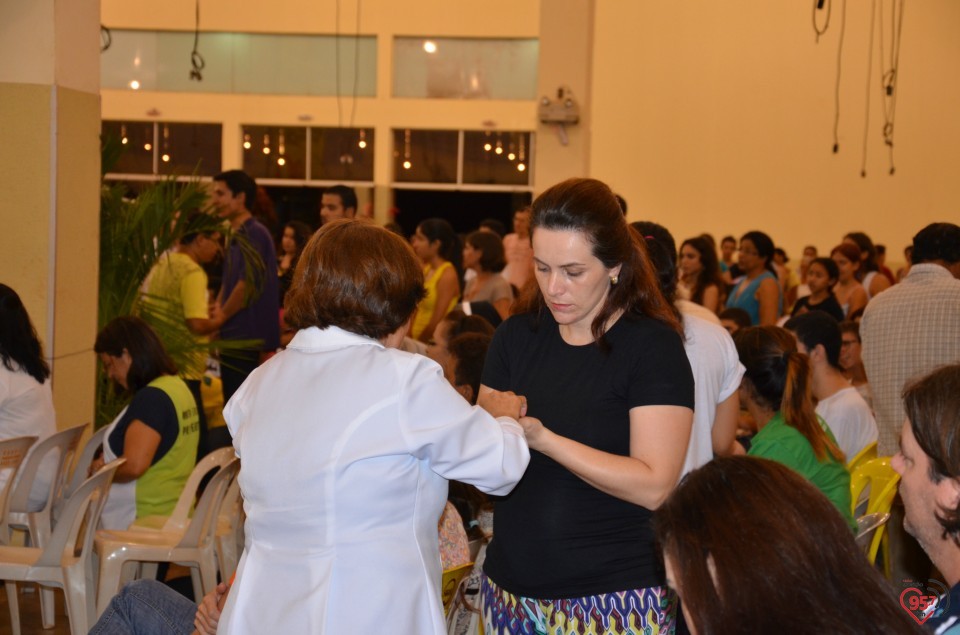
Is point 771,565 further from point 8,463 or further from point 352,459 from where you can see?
point 8,463

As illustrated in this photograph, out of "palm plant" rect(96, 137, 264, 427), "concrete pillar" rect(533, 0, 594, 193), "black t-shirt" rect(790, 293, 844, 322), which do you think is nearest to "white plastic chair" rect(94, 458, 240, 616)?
"palm plant" rect(96, 137, 264, 427)

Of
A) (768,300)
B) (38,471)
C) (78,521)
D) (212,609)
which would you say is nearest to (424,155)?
(768,300)

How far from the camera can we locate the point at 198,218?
5617mm

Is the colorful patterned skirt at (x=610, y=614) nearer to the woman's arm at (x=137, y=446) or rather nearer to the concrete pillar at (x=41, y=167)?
the woman's arm at (x=137, y=446)

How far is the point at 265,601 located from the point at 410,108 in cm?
1351

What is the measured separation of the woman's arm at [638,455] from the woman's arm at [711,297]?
4.07 meters

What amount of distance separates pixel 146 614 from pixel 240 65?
13392 millimetres

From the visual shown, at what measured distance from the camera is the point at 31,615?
14.6 feet

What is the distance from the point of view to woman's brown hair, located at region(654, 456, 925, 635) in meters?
1.16

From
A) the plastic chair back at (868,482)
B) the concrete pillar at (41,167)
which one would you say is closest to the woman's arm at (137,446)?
the concrete pillar at (41,167)

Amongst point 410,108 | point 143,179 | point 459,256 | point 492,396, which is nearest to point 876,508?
point 492,396

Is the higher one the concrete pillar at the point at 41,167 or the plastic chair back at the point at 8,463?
the concrete pillar at the point at 41,167

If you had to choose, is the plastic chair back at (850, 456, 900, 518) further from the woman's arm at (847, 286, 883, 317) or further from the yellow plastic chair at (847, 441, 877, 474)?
the woman's arm at (847, 286, 883, 317)

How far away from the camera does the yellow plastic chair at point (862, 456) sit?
391 centimetres
